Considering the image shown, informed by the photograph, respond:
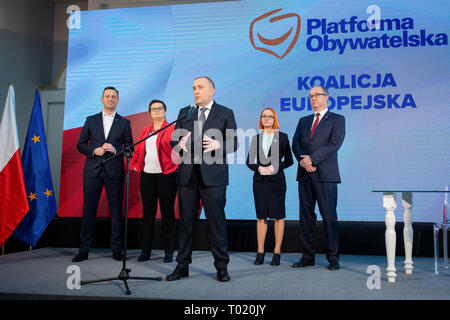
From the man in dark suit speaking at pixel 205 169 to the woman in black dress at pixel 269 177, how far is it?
1.02 metres

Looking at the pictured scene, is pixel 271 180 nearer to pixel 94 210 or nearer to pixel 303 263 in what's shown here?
pixel 303 263

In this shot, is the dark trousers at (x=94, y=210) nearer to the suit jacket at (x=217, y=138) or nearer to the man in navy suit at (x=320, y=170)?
the suit jacket at (x=217, y=138)

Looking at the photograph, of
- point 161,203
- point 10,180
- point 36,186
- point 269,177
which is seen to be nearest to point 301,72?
point 269,177

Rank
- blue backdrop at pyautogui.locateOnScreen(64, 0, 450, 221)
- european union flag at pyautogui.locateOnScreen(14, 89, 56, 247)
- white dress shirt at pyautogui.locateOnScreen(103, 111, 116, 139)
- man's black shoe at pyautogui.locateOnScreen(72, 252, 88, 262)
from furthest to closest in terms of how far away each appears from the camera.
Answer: blue backdrop at pyautogui.locateOnScreen(64, 0, 450, 221) < european union flag at pyautogui.locateOnScreen(14, 89, 56, 247) < white dress shirt at pyautogui.locateOnScreen(103, 111, 116, 139) < man's black shoe at pyautogui.locateOnScreen(72, 252, 88, 262)

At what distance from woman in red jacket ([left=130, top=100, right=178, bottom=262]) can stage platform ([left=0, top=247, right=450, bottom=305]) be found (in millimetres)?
277

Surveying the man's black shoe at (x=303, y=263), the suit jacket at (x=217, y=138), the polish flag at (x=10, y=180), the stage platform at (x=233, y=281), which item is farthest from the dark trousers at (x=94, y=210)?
the man's black shoe at (x=303, y=263)

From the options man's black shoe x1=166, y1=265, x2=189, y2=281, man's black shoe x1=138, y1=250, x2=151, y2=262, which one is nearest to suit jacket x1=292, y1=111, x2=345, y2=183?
man's black shoe x1=166, y1=265, x2=189, y2=281

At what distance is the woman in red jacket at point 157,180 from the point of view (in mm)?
4168

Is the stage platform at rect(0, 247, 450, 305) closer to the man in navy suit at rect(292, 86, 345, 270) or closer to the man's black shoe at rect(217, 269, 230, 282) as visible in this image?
the man's black shoe at rect(217, 269, 230, 282)

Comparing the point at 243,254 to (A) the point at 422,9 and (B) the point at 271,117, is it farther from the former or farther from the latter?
(A) the point at 422,9

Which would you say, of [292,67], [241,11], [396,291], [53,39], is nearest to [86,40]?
[53,39]

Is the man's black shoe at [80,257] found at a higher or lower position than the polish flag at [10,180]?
lower

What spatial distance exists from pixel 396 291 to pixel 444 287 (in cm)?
46

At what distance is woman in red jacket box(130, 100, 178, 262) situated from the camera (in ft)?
13.7
